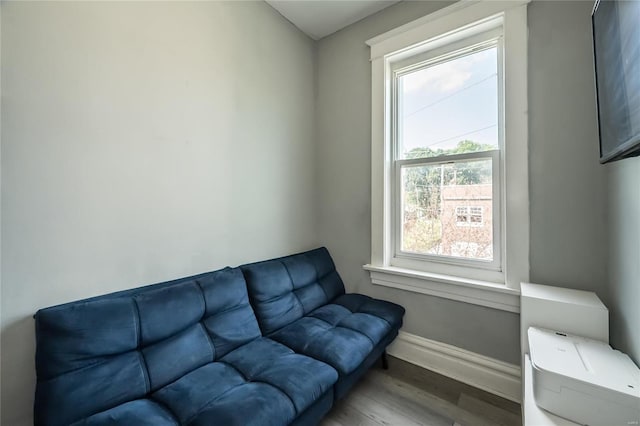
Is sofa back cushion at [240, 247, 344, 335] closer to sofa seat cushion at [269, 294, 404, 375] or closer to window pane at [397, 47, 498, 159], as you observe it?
sofa seat cushion at [269, 294, 404, 375]

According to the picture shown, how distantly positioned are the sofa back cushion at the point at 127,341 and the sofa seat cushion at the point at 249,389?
0.33 feet

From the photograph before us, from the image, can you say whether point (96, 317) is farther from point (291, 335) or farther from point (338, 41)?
point (338, 41)

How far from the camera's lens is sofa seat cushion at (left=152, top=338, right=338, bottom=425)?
1.01 m

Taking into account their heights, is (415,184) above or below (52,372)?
above

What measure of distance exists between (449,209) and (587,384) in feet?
4.07

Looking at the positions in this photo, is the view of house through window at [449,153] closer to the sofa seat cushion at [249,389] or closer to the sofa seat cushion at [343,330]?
the sofa seat cushion at [343,330]

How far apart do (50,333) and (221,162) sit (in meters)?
1.22

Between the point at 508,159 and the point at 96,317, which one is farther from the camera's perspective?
the point at 508,159

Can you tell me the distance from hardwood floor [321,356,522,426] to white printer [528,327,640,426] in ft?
2.19

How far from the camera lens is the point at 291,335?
1619mm

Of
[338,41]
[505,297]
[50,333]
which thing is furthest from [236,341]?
[338,41]

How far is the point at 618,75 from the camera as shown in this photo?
3.05 feet

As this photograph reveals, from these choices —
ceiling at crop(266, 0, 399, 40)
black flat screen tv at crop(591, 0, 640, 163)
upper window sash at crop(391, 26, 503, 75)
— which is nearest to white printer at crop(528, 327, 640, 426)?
black flat screen tv at crop(591, 0, 640, 163)

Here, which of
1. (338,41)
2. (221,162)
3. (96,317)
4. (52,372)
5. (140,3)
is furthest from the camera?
(338,41)
